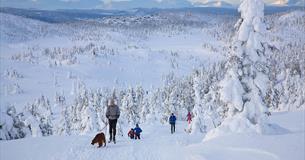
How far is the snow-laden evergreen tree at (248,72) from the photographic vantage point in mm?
20922

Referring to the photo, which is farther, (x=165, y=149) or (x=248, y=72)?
(x=248, y=72)

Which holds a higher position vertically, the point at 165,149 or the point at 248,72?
the point at 248,72

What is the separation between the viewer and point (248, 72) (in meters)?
21.5

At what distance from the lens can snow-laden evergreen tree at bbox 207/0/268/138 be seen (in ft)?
68.6

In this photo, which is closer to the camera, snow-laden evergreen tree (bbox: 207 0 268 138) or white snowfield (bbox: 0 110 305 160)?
white snowfield (bbox: 0 110 305 160)

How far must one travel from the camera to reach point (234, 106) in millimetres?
21531

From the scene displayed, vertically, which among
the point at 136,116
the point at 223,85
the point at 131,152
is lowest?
the point at 136,116

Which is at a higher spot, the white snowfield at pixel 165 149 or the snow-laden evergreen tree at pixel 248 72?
the snow-laden evergreen tree at pixel 248 72

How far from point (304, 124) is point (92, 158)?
24212mm

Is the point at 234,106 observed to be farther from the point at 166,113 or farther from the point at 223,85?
the point at 166,113

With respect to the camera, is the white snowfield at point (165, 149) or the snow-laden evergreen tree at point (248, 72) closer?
the white snowfield at point (165, 149)

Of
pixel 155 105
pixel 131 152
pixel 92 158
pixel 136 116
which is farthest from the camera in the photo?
pixel 155 105

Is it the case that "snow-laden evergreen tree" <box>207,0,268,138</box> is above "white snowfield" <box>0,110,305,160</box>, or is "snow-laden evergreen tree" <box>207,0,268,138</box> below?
above

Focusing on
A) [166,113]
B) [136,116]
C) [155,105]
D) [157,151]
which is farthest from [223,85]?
[155,105]
